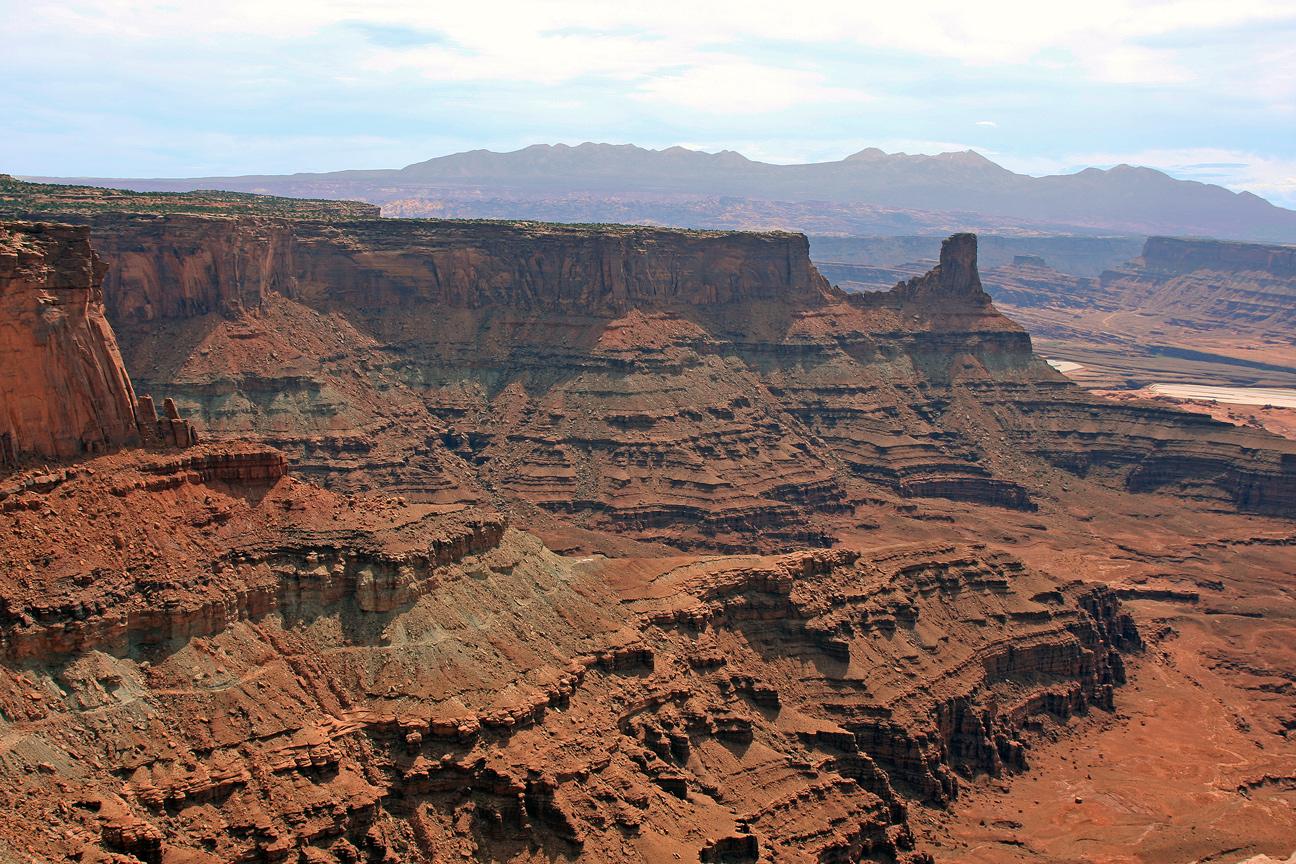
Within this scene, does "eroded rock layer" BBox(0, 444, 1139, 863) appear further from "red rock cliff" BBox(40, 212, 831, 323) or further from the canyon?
"red rock cliff" BBox(40, 212, 831, 323)

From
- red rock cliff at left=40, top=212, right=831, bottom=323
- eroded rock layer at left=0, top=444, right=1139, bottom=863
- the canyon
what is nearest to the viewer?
eroded rock layer at left=0, top=444, right=1139, bottom=863

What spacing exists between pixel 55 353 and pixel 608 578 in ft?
109

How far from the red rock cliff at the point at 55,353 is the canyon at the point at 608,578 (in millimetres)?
567

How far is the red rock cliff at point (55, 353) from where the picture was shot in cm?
5784

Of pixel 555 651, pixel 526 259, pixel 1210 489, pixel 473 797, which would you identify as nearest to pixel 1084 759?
pixel 555 651

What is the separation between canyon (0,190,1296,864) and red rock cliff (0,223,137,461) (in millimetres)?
567

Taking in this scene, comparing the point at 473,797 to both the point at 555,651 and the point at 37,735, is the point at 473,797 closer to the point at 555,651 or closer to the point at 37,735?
the point at 555,651

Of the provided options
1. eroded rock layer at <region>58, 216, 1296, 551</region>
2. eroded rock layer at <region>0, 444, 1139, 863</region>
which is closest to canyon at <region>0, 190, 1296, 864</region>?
eroded rock layer at <region>0, 444, 1139, 863</region>

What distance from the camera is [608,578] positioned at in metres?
76.6

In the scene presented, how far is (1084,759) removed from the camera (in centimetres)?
8488

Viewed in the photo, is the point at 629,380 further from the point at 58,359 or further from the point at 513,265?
the point at 58,359

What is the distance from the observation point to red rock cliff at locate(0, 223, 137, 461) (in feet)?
190

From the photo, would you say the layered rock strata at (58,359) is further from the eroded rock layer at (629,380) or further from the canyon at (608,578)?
the eroded rock layer at (629,380)

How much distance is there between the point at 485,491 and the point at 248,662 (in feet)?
259
